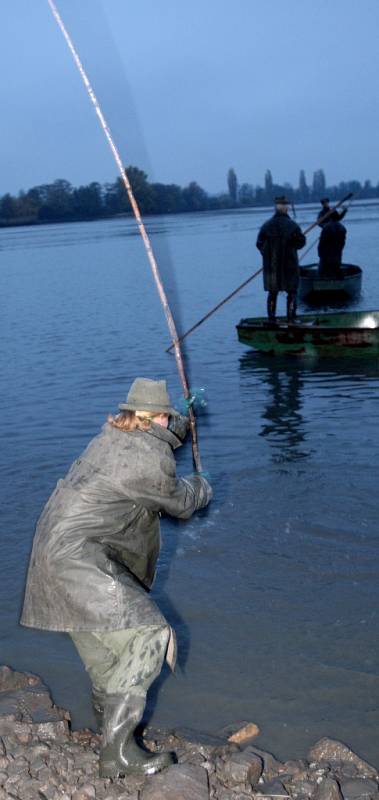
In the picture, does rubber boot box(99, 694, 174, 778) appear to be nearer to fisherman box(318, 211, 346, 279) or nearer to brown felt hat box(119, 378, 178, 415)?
brown felt hat box(119, 378, 178, 415)

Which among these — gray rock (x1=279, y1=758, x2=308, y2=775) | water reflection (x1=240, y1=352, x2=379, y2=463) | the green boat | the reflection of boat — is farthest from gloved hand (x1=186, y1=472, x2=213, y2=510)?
the reflection of boat

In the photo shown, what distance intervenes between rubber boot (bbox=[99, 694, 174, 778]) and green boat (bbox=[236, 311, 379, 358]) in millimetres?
9698

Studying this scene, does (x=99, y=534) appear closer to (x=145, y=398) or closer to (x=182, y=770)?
(x=145, y=398)

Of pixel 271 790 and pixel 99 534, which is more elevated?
pixel 99 534

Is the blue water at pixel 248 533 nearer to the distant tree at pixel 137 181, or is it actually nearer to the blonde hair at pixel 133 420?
the blonde hair at pixel 133 420

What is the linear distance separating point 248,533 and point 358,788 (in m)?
3.17

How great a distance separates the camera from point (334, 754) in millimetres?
4098

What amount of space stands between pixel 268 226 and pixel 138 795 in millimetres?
10789

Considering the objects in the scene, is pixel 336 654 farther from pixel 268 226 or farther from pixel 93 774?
pixel 268 226

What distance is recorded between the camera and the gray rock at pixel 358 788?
374cm

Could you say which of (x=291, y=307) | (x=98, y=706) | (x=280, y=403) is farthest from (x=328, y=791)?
(x=291, y=307)

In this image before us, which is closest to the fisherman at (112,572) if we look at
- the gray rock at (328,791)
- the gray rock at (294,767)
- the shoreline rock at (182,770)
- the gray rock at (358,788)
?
the shoreline rock at (182,770)

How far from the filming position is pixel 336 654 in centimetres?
506

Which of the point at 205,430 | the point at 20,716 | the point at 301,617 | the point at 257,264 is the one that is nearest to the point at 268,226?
the point at 205,430
